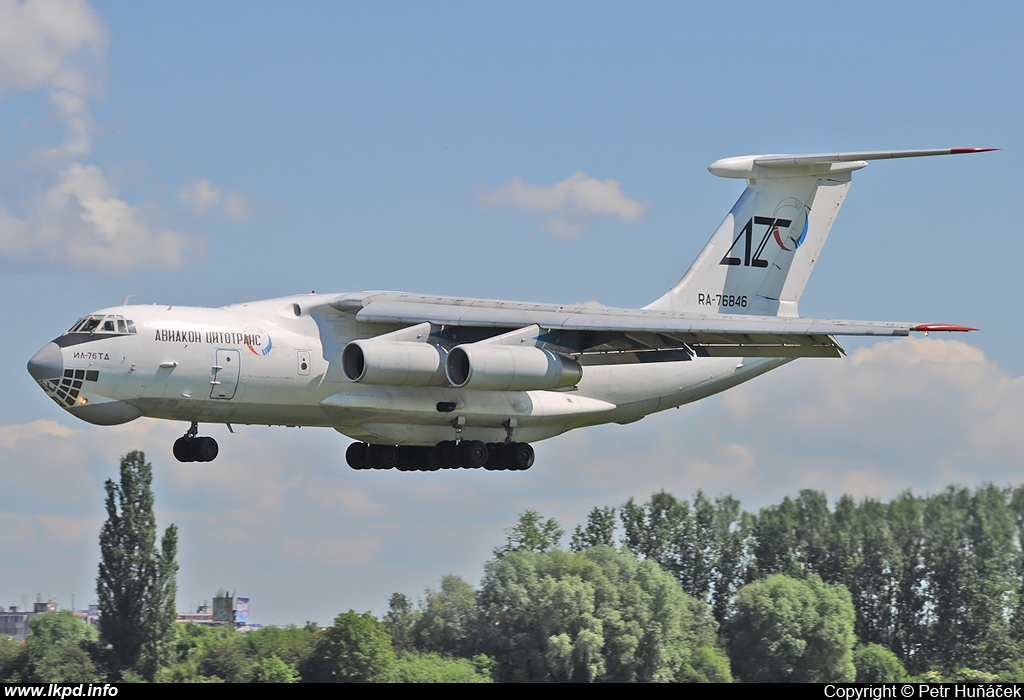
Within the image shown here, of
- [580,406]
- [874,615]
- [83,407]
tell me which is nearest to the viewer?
[83,407]

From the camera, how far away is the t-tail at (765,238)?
20172 millimetres

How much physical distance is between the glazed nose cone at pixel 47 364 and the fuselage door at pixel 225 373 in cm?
155

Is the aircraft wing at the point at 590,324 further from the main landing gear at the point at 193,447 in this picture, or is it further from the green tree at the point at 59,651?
the green tree at the point at 59,651

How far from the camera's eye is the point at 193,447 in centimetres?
1686

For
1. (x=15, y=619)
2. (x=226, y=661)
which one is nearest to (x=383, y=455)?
(x=226, y=661)

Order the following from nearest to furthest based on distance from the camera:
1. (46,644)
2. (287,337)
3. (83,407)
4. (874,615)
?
(83,407) → (287,337) → (874,615) → (46,644)

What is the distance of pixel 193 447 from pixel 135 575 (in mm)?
13887

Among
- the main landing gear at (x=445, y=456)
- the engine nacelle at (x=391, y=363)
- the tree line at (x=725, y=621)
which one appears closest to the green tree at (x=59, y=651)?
the tree line at (x=725, y=621)

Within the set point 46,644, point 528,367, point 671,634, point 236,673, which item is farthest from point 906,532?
point 46,644

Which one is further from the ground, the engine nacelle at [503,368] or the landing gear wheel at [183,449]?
the engine nacelle at [503,368]

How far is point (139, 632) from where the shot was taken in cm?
2917

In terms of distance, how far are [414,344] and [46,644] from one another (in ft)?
49.3

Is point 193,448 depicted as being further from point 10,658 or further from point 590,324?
point 10,658

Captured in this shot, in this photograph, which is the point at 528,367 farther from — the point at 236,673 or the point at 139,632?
the point at 139,632
